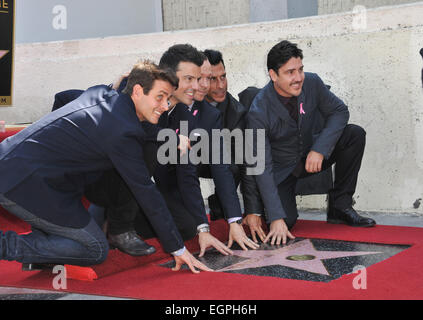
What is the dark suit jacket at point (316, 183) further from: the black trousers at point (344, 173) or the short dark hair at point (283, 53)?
the short dark hair at point (283, 53)

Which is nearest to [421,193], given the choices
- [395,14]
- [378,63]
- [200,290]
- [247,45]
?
[378,63]

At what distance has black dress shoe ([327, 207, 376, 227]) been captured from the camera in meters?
3.48

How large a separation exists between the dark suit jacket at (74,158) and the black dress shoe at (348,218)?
1475 mm

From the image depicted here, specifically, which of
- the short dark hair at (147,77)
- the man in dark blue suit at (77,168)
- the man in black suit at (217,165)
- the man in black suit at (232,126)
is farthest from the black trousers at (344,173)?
the short dark hair at (147,77)

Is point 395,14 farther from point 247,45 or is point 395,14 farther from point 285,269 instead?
point 285,269

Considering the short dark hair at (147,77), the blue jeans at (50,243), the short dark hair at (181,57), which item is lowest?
the blue jeans at (50,243)

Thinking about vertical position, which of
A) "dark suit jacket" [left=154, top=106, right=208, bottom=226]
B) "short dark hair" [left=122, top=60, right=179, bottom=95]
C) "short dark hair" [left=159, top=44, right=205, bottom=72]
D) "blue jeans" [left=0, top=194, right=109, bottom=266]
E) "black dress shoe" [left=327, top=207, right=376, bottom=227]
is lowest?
"black dress shoe" [left=327, top=207, right=376, bottom=227]

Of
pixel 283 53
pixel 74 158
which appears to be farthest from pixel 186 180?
pixel 283 53

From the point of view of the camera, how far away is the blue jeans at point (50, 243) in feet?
7.77

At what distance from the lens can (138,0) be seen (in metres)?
7.14

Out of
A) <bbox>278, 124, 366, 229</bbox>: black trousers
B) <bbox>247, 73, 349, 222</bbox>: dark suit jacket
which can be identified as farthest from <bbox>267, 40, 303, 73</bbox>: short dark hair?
<bbox>278, 124, 366, 229</bbox>: black trousers

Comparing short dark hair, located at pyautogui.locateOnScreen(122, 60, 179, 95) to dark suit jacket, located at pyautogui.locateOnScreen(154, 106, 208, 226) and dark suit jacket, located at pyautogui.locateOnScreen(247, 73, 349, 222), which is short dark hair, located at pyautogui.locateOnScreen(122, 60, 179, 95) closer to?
dark suit jacket, located at pyautogui.locateOnScreen(154, 106, 208, 226)

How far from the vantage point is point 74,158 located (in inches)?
93.7
